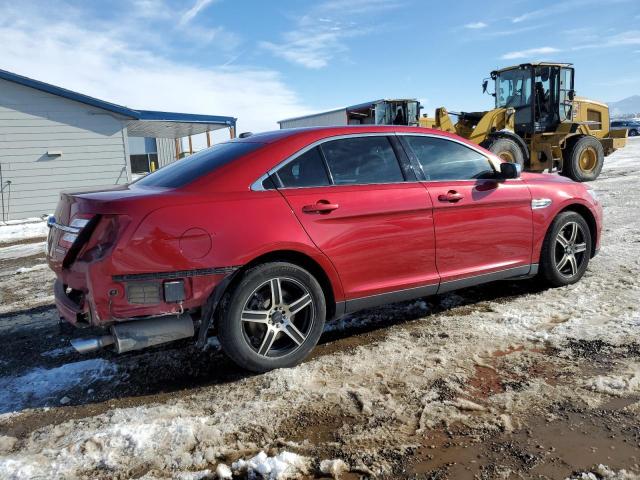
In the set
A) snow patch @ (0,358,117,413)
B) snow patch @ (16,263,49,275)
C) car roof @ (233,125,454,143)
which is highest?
car roof @ (233,125,454,143)

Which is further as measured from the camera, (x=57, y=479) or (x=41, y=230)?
(x=41, y=230)

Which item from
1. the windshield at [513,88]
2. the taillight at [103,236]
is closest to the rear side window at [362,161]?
the taillight at [103,236]

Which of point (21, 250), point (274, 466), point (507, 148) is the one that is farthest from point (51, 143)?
point (274, 466)

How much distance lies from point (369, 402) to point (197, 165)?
2.00 meters

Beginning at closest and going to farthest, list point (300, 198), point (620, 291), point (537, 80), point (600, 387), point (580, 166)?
point (600, 387) < point (300, 198) < point (620, 291) < point (537, 80) < point (580, 166)

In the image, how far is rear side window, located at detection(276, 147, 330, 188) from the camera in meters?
3.45

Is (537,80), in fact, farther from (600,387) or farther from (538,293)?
(600,387)

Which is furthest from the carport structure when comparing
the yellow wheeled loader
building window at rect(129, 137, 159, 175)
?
building window at rect(129, 137, 159, 175)

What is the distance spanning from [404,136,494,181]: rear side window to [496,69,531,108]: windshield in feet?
34.4

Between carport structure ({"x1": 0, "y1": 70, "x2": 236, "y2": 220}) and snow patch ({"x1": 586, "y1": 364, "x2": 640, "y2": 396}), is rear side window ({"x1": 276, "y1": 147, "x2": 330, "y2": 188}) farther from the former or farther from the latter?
carport structure ({"x1": 0, "y1": 70, "x2": 236, "y2": 220})

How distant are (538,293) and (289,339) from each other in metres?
2.66

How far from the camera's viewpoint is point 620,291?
4621 mm

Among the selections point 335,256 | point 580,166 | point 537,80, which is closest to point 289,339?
point 335,256

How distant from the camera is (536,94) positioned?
13.6 meters
